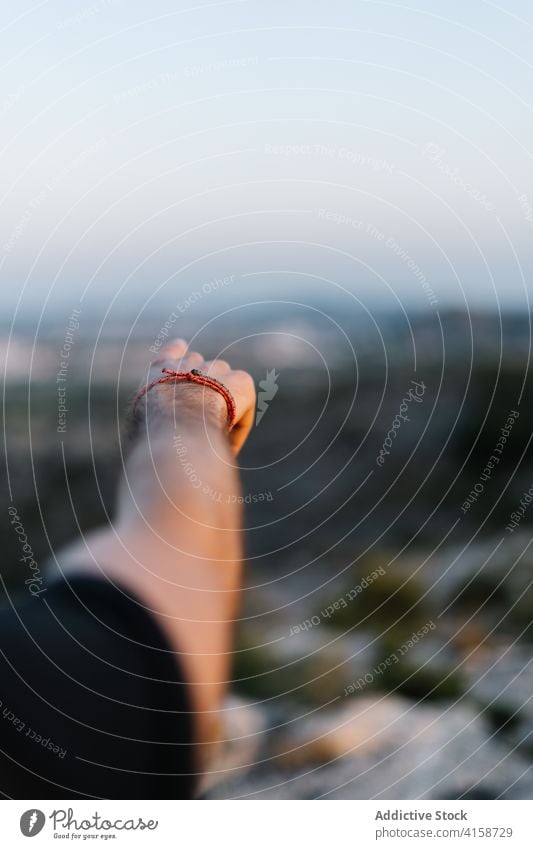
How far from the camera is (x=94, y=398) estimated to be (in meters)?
2.47

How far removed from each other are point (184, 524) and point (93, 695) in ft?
0.59

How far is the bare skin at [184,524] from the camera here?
2.17 ft

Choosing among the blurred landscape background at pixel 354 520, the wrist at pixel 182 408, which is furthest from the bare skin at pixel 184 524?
the blurred landscape background at pixel 354 520

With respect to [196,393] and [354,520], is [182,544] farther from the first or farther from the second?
[354,520]

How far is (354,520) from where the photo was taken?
2.66 metres

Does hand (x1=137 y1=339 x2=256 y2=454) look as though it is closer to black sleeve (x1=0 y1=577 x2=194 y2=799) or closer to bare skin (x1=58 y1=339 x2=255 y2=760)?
bare skin (x1=58 y1=339 x2=255 y2=760)

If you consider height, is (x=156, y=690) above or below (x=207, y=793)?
above

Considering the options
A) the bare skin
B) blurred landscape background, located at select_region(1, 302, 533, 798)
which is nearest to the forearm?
the bare skin

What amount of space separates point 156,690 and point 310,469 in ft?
6.95

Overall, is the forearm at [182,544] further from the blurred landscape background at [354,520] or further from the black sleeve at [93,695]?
the blurred landscape background at [354,520]

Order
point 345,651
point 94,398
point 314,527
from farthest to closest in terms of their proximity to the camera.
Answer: point 314,527 → point 94,398 → point 345,651

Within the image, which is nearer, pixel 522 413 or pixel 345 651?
pixel 345 651

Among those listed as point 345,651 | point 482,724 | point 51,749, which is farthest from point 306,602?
point 51,749

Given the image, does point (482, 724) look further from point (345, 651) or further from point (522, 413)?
point (522, 413)
